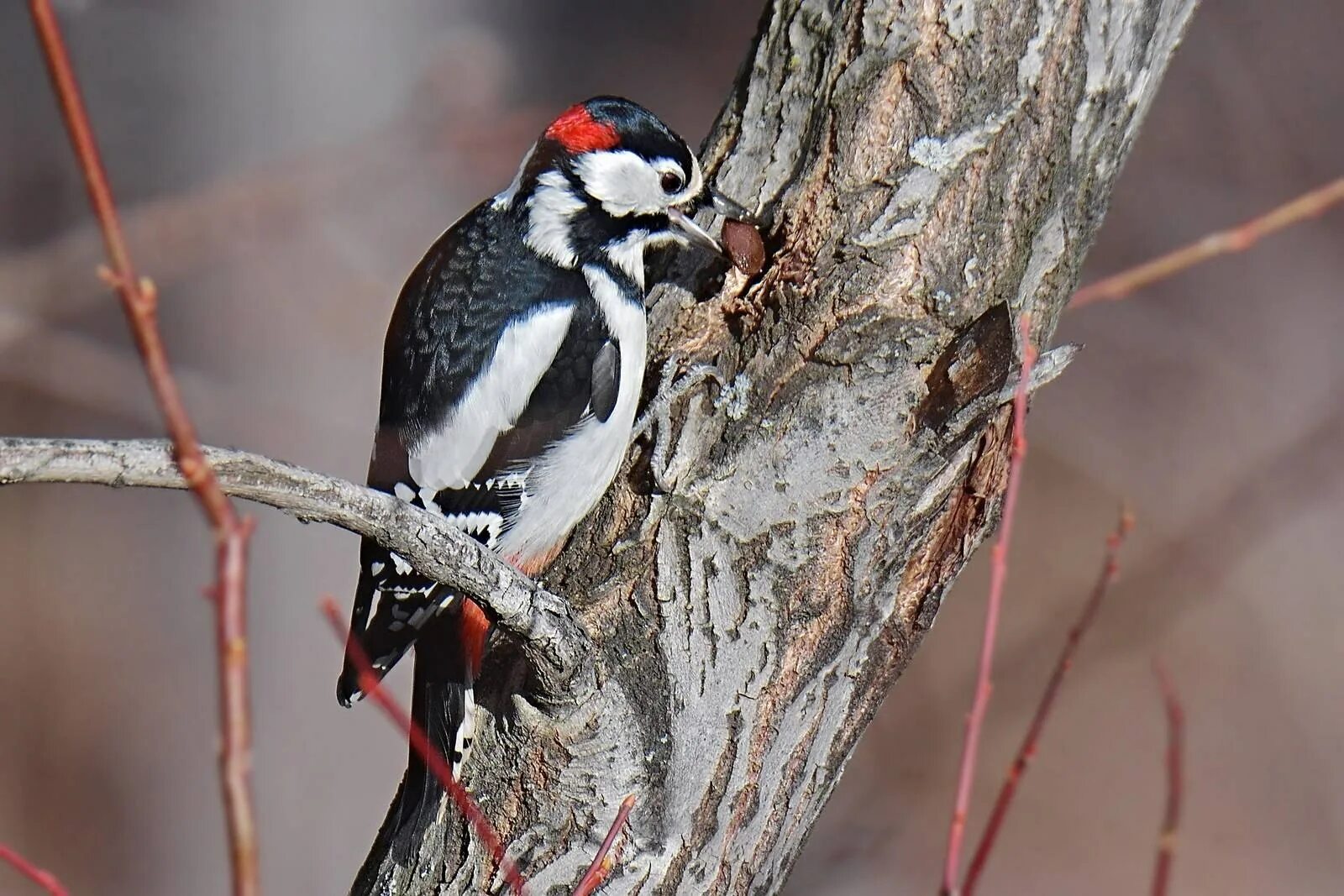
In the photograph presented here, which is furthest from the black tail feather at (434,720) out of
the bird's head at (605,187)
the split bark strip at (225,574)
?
the split bark strip at (225,574)

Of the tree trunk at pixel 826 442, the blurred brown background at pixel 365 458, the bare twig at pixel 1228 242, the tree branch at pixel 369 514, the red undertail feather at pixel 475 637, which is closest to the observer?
the bare twig at pixel 1228 242

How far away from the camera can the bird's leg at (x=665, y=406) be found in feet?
5.51

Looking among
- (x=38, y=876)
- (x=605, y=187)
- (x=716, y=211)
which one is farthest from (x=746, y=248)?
(x=38, y=876)

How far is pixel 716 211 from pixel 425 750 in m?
0.85

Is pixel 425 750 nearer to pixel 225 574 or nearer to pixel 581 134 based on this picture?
pixel 225 574

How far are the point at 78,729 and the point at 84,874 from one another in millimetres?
476

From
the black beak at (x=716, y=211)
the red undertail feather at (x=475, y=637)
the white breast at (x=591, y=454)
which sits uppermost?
the black beak at (x=716, y=211)

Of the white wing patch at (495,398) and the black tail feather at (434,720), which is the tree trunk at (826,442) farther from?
the white wing patch at (495,398)

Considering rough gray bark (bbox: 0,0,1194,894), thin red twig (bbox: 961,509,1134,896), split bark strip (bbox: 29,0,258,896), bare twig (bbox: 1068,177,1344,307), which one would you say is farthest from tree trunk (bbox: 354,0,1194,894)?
split bark strip (bbox: 29,0,258,896)

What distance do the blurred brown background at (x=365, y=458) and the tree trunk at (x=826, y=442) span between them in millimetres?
1853

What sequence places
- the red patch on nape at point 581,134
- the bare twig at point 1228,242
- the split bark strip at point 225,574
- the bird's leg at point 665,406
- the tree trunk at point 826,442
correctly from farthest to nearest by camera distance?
the red patch on nape at point 581,134, the bird's leg at point 665,406, the tree trunk at point 826,442, the bare twig at point 1228,242, the split bark strip at point 225,574

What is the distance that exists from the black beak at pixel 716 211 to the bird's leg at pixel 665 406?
171 mm

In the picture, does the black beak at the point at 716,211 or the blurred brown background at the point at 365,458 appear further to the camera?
the blurred brown background at the point at 365,458

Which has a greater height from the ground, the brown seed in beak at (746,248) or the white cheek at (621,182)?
the white cheek at (621,182)
